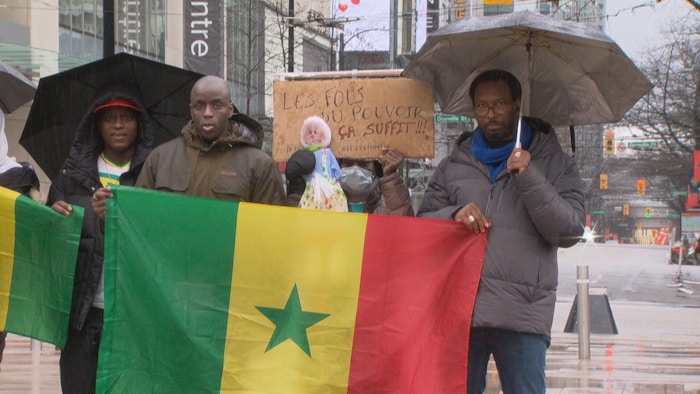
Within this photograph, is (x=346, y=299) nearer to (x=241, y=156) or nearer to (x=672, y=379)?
(x=241, y=156)

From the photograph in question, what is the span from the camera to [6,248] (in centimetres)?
462

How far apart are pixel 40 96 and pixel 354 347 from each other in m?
2.06

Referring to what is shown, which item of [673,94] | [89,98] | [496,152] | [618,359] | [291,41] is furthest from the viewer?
[673,94]

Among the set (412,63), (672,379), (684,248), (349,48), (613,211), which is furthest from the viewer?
(613,211)

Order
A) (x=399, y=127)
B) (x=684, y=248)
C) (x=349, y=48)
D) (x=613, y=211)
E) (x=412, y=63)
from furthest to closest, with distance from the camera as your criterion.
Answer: (x=613, y=211)
(x=684, y=248)
(x=349, y=48)
(x=399, y=127)
(x=412, y=63)

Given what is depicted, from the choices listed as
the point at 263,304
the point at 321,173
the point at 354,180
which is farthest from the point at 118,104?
the point at 354,180

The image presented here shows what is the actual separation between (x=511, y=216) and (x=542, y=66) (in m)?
0.92

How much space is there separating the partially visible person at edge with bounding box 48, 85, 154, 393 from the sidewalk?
11.4ft

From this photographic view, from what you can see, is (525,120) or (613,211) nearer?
(525,120)

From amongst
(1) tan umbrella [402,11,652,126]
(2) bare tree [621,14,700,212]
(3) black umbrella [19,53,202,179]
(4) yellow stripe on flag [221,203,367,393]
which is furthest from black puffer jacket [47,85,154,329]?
(2) bare tree [621,14,700,212]

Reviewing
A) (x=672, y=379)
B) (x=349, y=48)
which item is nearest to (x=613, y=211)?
(x=349, y=48)

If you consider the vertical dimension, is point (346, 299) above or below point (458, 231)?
below

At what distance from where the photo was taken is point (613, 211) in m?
115

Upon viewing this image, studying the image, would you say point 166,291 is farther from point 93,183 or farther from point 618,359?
point 618,359
